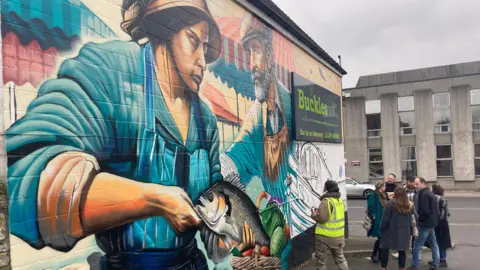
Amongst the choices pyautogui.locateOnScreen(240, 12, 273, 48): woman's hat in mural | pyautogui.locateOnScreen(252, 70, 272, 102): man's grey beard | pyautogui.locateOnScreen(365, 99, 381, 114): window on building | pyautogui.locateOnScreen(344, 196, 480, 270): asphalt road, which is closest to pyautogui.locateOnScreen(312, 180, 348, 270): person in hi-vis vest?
pyautogui.locateOnScreen(252, 70, 272, 102): man's grey beard

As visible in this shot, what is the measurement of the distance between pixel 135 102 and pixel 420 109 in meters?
26.9

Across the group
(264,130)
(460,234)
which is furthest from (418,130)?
(264,130)

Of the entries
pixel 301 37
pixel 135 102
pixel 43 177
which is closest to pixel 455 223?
pixel 301 37

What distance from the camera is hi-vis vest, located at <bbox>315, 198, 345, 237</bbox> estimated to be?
5.77 meters

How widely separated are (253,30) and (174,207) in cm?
315

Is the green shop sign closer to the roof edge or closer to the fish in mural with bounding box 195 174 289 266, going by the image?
the roof edge

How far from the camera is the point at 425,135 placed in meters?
27.0

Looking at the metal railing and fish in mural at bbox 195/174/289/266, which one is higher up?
the metal railing

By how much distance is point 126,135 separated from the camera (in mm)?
3445

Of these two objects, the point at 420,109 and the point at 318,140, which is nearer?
A: the point at 318,140

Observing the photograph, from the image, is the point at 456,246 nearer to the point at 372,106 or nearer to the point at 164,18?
the point at 164,18

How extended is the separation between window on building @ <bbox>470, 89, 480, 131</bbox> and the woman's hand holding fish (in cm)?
2672

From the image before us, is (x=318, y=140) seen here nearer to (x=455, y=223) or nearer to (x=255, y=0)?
(x=255, y=0)

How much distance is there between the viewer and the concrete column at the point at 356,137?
28625 millimetres
